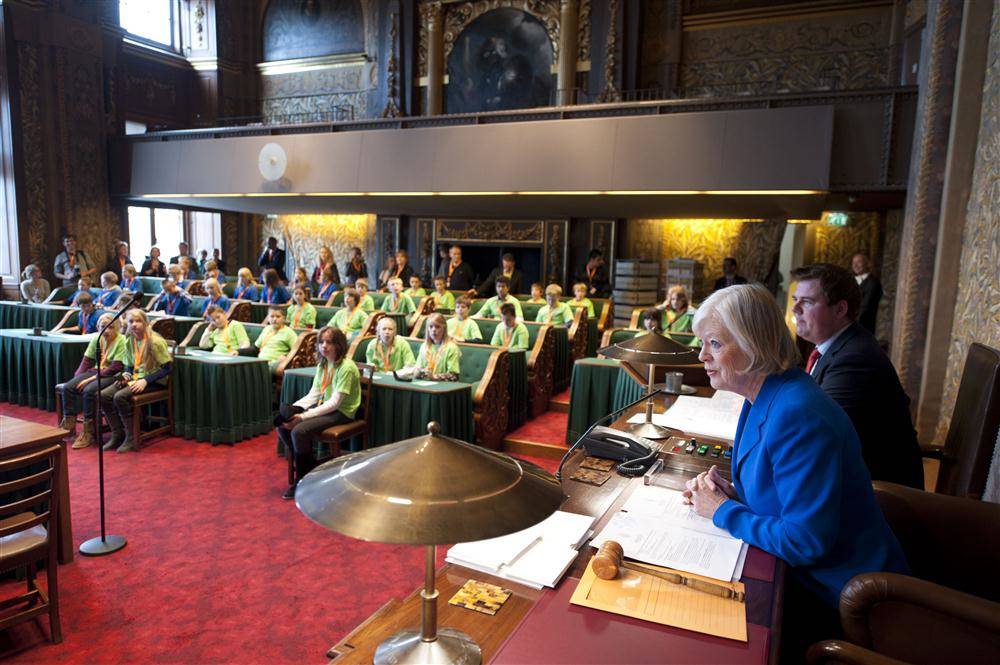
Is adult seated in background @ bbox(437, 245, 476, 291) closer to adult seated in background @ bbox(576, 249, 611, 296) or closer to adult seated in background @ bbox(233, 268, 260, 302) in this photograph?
adult seated in background @ bbox(576, 249, 611, 296)

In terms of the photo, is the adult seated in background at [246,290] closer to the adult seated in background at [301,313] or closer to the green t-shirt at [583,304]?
the adult seated in background at [301,313]

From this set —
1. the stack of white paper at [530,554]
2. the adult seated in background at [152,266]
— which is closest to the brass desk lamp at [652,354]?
the stack of white paper at [530,554]

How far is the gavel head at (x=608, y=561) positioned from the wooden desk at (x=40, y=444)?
256cm

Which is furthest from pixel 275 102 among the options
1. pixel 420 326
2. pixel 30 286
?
pixel 420 326

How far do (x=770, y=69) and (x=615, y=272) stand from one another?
4599mm

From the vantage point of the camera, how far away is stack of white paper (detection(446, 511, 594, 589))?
1.42 metres

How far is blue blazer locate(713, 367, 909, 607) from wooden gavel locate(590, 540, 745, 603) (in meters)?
0.19

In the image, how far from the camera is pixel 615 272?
38.5 feet

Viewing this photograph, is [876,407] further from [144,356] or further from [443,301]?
[443,301]

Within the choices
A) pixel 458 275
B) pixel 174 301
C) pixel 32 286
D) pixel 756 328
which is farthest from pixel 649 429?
pixel 32 286

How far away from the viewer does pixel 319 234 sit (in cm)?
1524

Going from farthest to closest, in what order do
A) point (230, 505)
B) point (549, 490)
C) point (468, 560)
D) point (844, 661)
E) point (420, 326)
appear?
point (420, 326) < point (230, 505) < point (468, 560) < point (844, 661) < point (549, 490)

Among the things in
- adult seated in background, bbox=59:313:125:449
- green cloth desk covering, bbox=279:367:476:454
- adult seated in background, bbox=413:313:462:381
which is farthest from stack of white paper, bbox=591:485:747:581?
adult seated in background, bbox=59:313:125:449

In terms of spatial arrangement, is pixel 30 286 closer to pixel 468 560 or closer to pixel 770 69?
pixel 468 560
